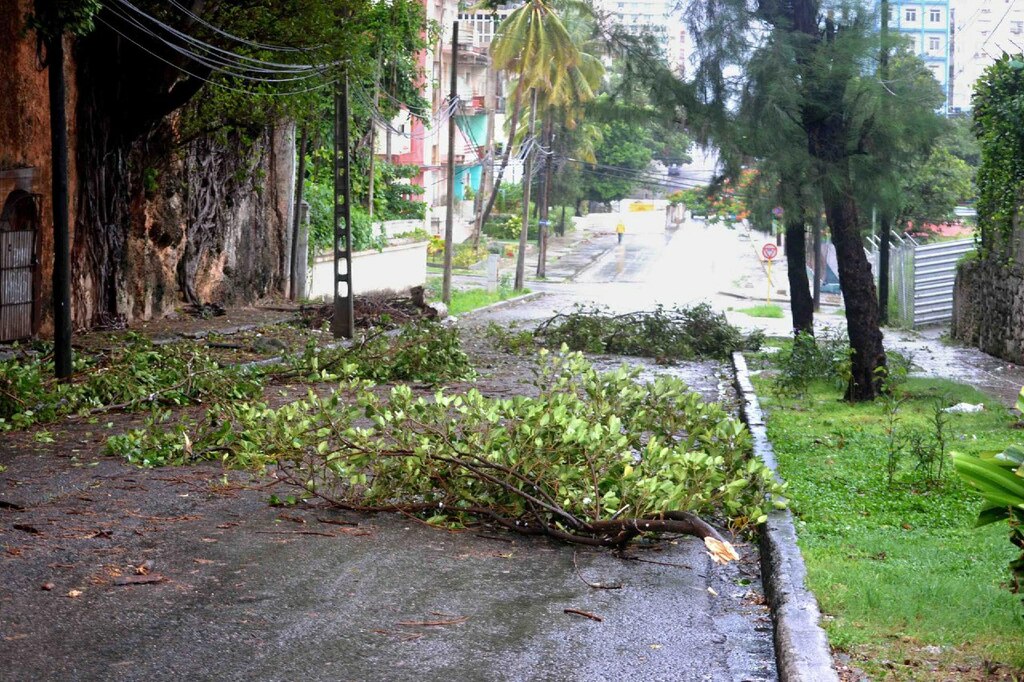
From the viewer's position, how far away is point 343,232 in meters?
24.9

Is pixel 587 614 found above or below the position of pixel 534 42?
below

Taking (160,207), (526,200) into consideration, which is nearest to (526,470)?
(160,207)

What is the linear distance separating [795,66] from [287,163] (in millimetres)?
18771

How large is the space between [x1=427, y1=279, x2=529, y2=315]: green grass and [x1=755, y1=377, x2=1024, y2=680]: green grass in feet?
82.0

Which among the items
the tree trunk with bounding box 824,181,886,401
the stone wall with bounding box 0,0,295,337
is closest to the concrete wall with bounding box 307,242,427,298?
the stone wall with bounding box 0,0,295,337

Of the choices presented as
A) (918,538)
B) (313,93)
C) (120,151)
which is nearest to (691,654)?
(918,538)

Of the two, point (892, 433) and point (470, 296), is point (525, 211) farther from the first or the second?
point (892, 433)

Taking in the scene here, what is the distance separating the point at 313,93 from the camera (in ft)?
84.0

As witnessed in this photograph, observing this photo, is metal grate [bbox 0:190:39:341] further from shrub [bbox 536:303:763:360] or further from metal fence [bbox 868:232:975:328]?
metal fence [bbox 868:232:975:328]

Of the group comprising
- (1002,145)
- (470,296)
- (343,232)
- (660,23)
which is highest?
(660,23)

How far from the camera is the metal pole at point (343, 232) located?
23594mm

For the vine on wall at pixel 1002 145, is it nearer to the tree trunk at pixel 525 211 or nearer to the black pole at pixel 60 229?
the black pole at pixel 60 229

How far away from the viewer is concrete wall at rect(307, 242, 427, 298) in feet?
112

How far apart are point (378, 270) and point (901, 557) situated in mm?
30640
